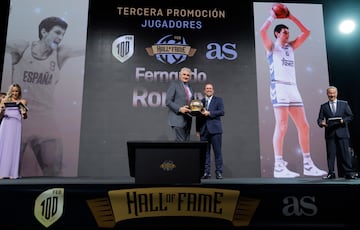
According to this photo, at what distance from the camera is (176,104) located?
4.37m

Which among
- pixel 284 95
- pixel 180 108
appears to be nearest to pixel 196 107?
pixel 180 108

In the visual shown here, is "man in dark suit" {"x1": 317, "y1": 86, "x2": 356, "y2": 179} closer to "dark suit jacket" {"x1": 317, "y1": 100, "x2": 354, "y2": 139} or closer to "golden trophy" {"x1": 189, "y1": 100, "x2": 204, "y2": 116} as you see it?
"dark suit jacket" {"x1": 317, "y1": 100, "x2": 354, "y2": 139}

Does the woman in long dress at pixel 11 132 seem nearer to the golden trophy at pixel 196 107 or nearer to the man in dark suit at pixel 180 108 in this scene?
the man in dark suit at pixel 180 108

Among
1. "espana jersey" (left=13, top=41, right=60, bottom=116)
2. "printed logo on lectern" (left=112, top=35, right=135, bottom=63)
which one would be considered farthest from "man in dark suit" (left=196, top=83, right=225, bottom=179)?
"espana jersey" (left=13, top=41, right=60, bottom=116)

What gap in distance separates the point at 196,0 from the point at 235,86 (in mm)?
1695

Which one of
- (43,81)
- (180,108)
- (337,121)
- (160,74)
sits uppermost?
(160,74)

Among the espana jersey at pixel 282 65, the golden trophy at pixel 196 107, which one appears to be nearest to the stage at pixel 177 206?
the golden trophy at pixel 196 107

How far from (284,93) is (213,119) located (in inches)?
76.3

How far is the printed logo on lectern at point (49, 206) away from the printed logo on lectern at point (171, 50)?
12.2 ft

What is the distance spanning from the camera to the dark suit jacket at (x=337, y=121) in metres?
4.43

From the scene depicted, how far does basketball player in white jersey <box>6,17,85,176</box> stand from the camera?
5395 mm

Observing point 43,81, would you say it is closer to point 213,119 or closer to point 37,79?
point 37,79

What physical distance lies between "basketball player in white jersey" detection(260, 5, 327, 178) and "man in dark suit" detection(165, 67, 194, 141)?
197 cm

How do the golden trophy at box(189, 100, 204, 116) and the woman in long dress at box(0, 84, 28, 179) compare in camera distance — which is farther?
the woman in long dress at box(0, 84, 28, 179)
